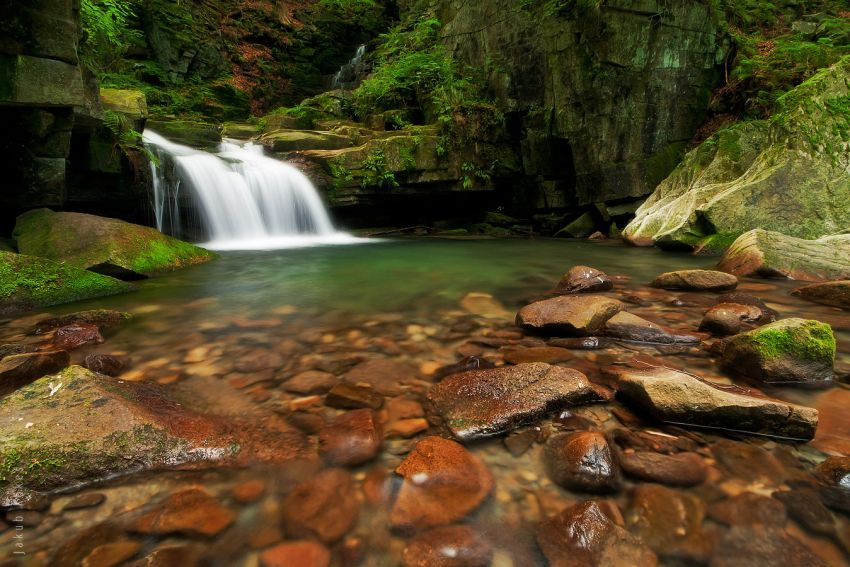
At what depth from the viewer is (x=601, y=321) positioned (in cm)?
320

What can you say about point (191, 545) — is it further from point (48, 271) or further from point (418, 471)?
point (48, 271)

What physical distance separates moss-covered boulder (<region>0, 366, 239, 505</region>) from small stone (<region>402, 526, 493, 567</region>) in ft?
3.22

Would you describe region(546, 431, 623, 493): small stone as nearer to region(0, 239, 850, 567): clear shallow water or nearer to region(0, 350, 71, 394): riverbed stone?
region(0, 239, 850, 567): clear shallow water

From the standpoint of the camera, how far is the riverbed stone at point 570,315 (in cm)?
312

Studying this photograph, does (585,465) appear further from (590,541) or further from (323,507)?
(323,507)

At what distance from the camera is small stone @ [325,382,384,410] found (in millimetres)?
2254

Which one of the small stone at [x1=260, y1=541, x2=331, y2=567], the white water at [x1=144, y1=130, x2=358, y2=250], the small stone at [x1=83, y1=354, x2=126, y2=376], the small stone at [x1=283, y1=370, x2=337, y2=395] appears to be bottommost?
the small stone at [x1=260, y1=541, x2=331, y2=567]

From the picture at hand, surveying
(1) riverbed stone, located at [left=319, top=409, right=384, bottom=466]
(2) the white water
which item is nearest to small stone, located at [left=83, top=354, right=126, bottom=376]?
(1) riverbed stone, located at [left=319, top=409, right=384, bottom=466]

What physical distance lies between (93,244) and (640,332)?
6.53 meters

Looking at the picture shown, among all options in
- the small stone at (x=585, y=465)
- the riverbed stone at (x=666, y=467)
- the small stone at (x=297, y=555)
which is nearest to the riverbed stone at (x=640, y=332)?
the riverbed stone at (x=666, y=467)

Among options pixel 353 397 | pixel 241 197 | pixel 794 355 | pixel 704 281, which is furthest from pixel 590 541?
pixel 241 197

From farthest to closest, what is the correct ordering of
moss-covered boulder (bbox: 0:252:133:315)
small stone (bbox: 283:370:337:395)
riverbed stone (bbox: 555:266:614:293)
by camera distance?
riverbed stone (bbox: 555:266:614:293)
moss-covered boulder (bbox: 0:252:133:315)
small stone (bbox: 283:370:337:395)

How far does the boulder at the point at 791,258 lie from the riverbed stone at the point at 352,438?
5.46 m

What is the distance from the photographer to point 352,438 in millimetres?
1928
